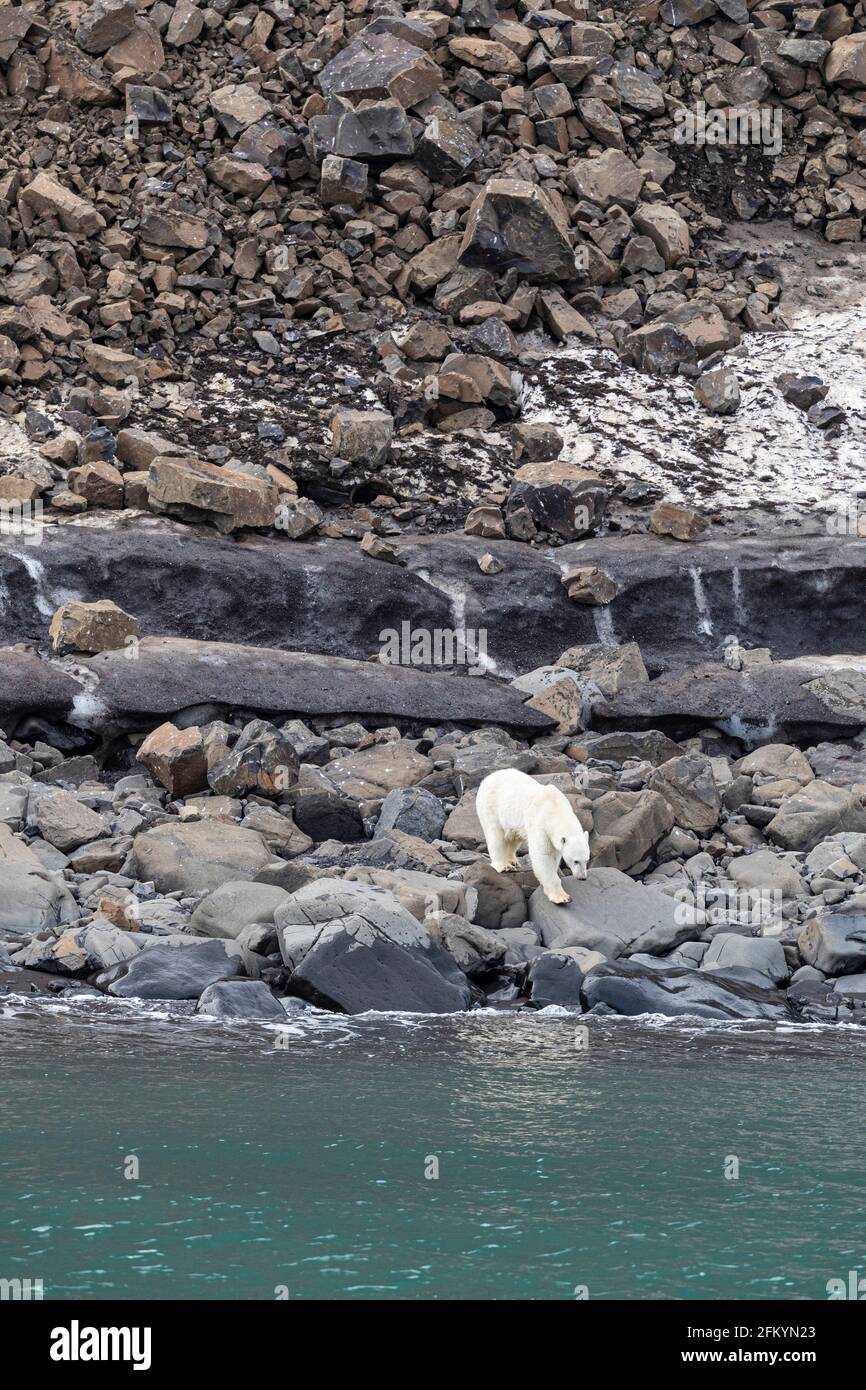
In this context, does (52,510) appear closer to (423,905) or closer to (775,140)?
(423,905)

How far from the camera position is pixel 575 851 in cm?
1073

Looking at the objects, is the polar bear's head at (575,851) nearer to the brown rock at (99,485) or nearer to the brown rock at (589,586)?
the brown rock at (589,586)

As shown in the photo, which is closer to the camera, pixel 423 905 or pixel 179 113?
pixel 423 905

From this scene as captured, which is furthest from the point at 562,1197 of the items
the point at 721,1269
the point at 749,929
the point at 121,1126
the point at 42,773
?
the point at 42,773

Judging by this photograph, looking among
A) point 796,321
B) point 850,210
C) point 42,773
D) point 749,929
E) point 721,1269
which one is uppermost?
point 850,210

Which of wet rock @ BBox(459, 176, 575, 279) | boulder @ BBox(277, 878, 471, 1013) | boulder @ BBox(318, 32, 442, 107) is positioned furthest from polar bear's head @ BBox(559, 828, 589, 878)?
boulder @ BBox(318, 32, 442, 107)

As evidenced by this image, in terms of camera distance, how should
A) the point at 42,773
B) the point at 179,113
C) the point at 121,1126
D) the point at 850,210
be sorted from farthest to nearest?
1. the point at 850,210
2. the point at 179,113
3. the point at 42,773
4. the point at 121,1126

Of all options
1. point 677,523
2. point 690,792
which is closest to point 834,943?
point 690,792

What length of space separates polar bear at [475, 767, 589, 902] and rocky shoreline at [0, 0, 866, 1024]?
22 centimetres

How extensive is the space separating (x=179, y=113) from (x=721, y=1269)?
25.5 m

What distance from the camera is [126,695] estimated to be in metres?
15.0

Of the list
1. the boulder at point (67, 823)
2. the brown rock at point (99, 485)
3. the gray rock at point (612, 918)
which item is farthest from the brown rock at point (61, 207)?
the gray rock at point (612, 918)

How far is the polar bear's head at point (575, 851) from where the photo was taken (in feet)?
35.1

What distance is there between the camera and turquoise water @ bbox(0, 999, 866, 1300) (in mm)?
5801
